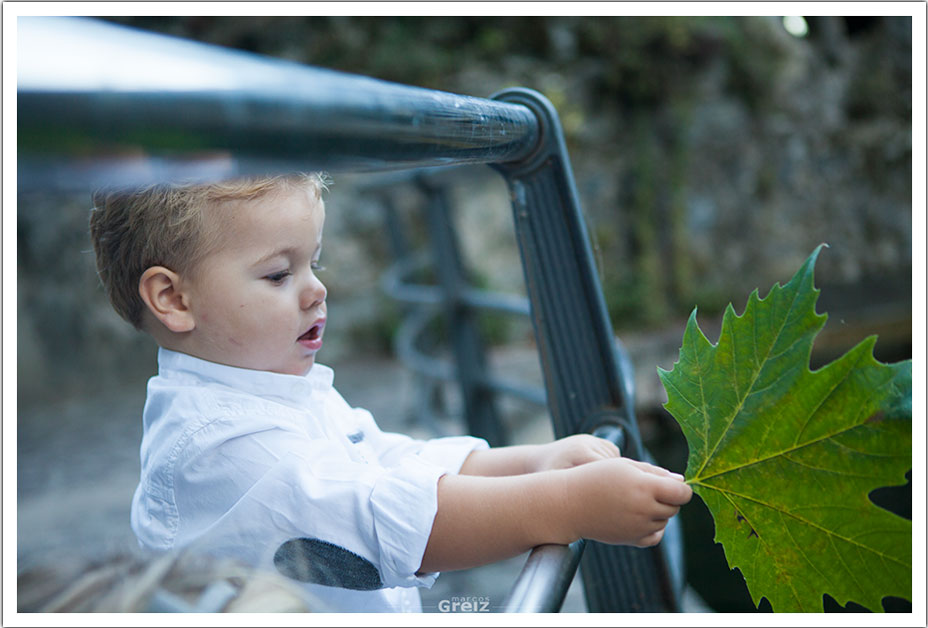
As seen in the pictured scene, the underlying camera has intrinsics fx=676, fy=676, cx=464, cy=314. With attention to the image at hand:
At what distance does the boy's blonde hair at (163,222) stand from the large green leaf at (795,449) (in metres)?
0.21

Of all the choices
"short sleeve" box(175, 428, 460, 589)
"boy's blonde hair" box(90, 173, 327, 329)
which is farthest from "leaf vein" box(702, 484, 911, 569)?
"boy's blonde hair" box(90, 173, 327, 329)

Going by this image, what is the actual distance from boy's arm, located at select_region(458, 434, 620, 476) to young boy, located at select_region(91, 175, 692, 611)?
0.18 feet

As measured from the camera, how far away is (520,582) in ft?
0.97

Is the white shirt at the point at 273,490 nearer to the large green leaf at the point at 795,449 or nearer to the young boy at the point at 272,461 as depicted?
the young boy at the point at 272,461

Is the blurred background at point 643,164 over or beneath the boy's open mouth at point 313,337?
over

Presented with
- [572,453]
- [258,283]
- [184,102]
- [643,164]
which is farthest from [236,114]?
[643,164]

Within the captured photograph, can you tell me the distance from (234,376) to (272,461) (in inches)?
2.0

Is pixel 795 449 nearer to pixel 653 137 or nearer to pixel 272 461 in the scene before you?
pixel 272 461

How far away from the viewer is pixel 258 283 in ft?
1.08

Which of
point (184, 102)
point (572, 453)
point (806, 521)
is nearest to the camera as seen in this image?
point (184, 102)

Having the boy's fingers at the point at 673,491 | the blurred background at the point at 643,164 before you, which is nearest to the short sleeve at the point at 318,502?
the boy's fingers at the point at 673,491

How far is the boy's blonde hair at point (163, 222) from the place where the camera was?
1.02ft

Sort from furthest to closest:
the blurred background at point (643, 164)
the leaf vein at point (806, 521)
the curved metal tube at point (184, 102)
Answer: the blurred background at point (643, 164)
the leaf vein at point (806, 521)
the curved metal tube at point (184, 102)

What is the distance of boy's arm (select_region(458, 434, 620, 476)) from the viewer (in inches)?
15.6
